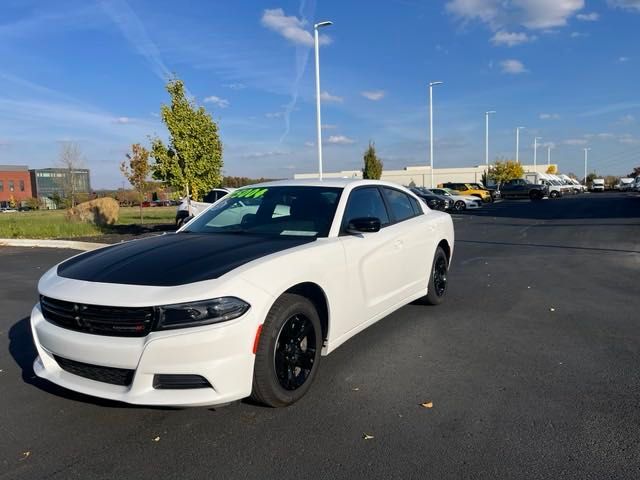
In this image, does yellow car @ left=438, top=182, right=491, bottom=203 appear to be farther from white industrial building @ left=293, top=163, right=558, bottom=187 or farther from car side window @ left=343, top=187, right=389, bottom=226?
white industrial building @ left=293, top=163, right=558, bottom=187

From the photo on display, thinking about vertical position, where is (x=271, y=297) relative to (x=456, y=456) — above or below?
above

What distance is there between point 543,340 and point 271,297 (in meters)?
3.09

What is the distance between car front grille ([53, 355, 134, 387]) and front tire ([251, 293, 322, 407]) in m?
0.78

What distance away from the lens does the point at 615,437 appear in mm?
3062

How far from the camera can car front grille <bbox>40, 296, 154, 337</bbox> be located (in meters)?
2.96

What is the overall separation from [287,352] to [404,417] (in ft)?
2.95

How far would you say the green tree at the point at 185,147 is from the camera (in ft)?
50.4

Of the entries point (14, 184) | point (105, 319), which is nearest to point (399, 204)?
point (105, 319)

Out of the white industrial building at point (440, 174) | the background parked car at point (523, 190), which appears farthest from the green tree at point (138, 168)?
the white industrial building at point (440, 174)

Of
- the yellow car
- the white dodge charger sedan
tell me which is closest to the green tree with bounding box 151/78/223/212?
the white dodge charger sedan

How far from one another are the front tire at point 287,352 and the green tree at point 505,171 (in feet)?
224

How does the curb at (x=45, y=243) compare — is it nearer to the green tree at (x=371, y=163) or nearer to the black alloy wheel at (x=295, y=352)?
the black alloy wheel at (x=295, y=352)

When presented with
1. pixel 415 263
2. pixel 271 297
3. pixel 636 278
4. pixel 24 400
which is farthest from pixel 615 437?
pixel 636 278

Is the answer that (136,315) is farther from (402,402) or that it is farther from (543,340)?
(543,340)
